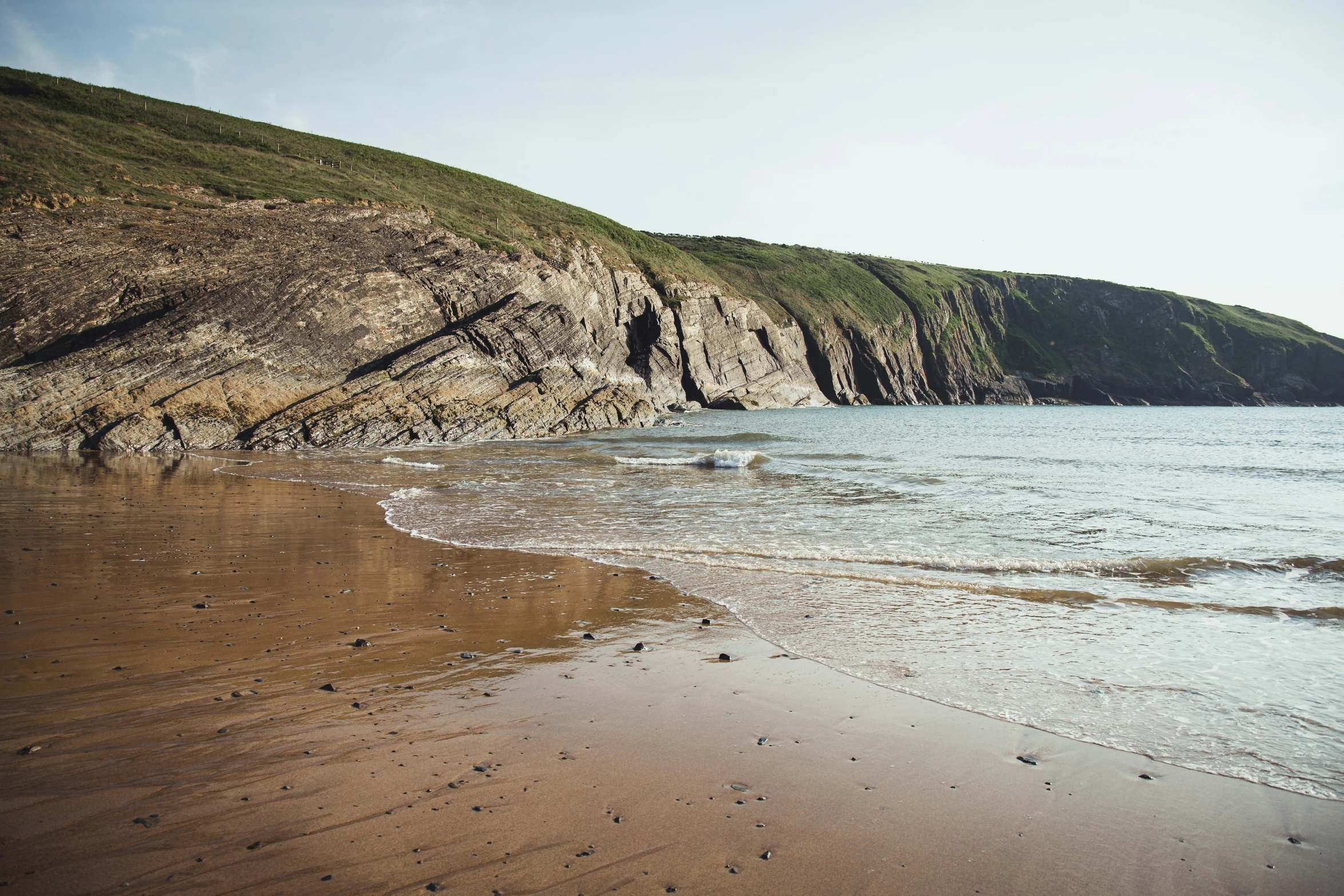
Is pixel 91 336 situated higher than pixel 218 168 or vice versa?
pixel 218 168

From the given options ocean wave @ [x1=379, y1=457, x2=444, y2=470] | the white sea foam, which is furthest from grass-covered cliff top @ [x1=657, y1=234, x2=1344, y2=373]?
the white sea foam

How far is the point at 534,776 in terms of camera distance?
3.81 metres

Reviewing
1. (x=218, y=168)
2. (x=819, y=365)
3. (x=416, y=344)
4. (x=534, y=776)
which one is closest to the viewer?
(x=534, y=776)

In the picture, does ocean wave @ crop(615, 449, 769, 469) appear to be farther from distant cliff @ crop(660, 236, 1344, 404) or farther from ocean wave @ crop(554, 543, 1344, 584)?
distant cliff @ crop(660, 236, 1344, 404)

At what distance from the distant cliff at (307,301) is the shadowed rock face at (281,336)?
90 millimetres

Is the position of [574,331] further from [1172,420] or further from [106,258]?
[1172,420]

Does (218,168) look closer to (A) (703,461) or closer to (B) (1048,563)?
(A) (703,461)

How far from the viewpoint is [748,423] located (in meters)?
48.4

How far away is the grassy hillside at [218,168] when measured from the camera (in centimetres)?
3228

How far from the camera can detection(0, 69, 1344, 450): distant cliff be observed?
2575cm

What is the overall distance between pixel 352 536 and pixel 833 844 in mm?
9196

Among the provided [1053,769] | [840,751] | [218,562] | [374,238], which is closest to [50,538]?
[218,562]

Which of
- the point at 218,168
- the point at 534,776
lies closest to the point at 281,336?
the point at 218,168

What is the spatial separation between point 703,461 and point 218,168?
3473 cm
